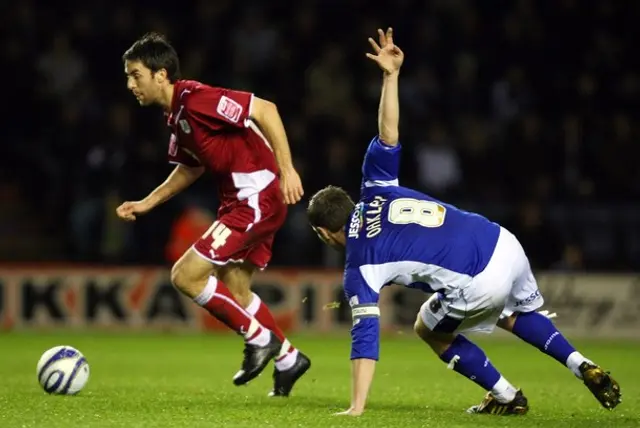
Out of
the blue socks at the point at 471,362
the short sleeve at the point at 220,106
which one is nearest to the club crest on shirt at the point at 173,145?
the short sleeve at the point at 220,106

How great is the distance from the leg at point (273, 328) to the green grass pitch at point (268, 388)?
5.2 inches

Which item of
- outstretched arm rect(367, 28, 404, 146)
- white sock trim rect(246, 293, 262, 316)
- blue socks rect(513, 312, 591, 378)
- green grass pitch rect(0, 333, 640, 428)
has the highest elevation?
outstretched arm rect(367, 28, 404, 146)

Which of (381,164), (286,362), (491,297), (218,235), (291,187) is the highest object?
(381,164)

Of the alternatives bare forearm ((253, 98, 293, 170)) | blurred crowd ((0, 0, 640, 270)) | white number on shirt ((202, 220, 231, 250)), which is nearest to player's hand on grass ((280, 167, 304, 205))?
bare forearm ((253, 98, 293, 170))

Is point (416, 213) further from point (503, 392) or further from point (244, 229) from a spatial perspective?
point (244, 229)

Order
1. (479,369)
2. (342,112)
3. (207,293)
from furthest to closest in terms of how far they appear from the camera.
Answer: (342,112), (207,293), (479,369)

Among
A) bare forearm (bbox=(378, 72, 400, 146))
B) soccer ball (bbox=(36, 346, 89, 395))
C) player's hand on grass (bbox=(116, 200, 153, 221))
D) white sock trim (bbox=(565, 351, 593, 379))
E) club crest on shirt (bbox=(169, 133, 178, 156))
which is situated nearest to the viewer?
bare forearm (bbox=(378, 72, 400, 146))

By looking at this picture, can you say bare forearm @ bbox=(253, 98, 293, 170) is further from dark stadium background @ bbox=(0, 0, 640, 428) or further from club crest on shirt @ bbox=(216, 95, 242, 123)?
A: dark stadium background @ bbox=(0, 0, 640, 428)

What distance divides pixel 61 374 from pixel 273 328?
4.71 feet

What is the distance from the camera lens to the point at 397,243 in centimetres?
682

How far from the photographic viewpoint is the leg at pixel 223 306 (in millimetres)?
7941

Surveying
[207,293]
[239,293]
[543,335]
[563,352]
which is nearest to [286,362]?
[239,293]

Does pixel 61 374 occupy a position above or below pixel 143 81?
below

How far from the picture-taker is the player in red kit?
26.0 feet
